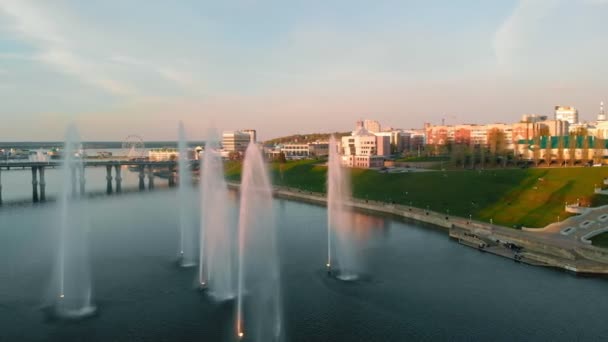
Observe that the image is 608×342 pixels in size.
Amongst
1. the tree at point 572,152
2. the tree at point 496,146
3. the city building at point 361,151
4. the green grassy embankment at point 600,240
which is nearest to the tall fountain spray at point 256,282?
the green grassy embankment at point 600,240

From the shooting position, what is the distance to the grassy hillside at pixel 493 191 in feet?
151

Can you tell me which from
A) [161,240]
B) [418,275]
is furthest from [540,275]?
[161,240]

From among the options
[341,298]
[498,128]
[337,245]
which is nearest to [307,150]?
[498,128]

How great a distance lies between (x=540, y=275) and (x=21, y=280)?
33.5 metres

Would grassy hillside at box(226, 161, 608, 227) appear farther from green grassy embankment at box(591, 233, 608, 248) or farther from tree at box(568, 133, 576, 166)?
tree at box(568, 133, 576, 166)

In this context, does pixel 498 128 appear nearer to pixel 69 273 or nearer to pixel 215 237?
pixel 215 237

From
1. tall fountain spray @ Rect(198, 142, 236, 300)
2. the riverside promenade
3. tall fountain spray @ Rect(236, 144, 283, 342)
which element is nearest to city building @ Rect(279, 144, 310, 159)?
the riverside promenade

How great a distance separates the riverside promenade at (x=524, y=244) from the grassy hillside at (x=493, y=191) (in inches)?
116

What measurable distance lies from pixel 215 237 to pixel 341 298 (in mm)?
8757

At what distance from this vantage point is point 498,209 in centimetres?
4812

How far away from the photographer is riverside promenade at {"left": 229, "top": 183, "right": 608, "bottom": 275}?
30.2 meters

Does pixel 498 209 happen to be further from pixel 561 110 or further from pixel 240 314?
pixel 561 110

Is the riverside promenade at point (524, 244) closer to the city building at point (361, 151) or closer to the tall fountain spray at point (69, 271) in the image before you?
the tall fountain spray at point (69, 271)

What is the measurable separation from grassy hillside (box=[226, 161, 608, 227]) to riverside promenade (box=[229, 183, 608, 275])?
2945 mm
